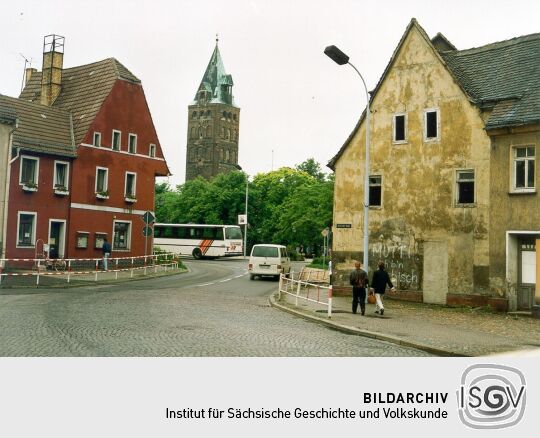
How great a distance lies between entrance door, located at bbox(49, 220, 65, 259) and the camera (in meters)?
36.3

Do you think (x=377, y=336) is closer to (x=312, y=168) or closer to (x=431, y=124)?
(x=431, y=124)

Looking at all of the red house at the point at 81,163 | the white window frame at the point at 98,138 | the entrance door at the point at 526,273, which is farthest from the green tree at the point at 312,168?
the entrance door at the point at 526,273

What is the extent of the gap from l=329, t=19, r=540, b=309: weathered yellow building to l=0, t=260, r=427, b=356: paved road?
6.31 meters

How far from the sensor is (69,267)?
2695cm

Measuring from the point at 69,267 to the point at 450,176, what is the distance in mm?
16385

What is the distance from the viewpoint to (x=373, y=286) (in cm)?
1850

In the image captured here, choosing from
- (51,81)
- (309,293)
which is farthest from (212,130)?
(309,293)

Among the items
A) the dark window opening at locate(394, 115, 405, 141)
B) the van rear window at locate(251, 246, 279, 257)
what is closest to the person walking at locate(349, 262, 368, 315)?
the dark window opening at locate(394, 115, 405, 141)

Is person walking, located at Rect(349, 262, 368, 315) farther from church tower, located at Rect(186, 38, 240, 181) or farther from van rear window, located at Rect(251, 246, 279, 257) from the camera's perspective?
church tower, located at Rect(186, 38, 240, 181)

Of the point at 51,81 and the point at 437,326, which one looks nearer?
the point at 437,326

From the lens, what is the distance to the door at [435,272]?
74.3 feet
